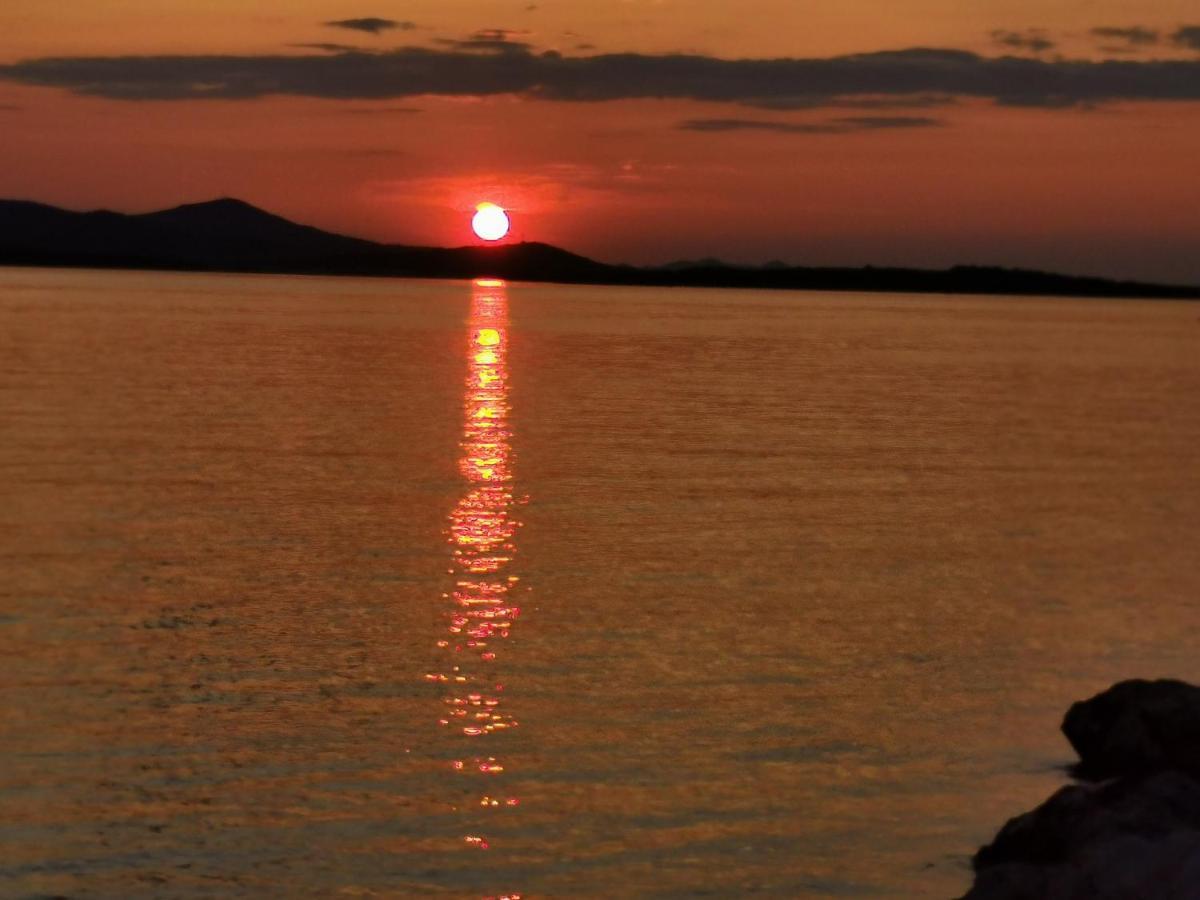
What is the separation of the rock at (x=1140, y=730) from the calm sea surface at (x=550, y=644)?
63cm

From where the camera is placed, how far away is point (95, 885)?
11609 millimetres

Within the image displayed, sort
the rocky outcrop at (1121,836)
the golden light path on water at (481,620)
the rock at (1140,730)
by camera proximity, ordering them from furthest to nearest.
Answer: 1. the golden light path on water at (481,620)
2. the rock at (1140,730)
3. the rocky outcrop at (1121,836)

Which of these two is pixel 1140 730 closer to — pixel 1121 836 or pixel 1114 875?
pixel 1121 836

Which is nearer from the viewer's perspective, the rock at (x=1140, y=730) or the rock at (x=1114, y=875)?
the rock at (x=1114, y=875)

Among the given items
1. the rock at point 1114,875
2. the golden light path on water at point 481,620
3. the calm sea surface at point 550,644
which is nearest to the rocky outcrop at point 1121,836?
the rock at point 1114,875

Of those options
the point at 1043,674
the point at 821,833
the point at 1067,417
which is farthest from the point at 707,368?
the point at 821,833

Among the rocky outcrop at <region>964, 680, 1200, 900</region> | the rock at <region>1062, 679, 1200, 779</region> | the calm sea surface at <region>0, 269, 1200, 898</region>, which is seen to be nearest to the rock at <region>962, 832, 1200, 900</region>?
the rocky outcrop at <region>964, 680, 1200, 900</region>

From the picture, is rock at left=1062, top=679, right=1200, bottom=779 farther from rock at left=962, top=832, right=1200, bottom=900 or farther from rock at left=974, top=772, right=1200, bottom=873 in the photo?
rock at left=962, top=832, right=1200, bottom=900

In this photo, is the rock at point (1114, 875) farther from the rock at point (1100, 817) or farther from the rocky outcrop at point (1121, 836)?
the rock at point (1100, 817)

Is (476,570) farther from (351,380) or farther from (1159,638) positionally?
(351,380)

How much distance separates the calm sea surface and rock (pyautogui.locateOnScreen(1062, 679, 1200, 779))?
63cm

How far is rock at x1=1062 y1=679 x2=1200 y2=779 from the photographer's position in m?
13.5

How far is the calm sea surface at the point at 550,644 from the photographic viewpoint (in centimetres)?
1274

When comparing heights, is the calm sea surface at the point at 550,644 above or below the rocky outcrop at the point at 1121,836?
below
